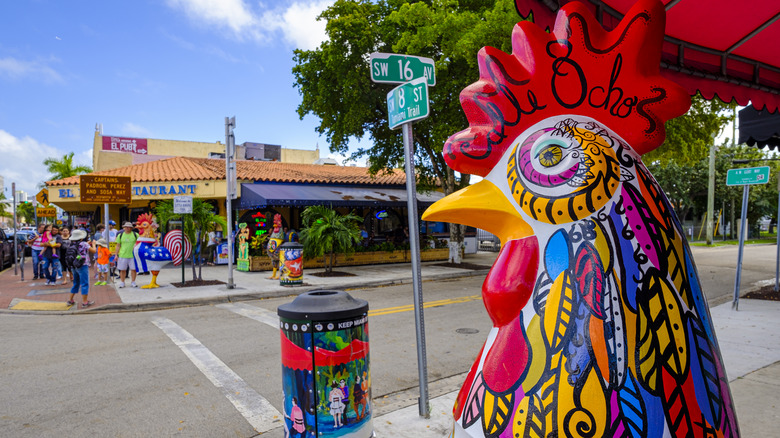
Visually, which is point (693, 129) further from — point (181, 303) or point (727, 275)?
point (181, 303)

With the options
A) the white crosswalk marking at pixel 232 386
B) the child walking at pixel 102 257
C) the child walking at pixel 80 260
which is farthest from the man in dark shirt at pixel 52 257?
the white crosswalk marking at pixel 232 386

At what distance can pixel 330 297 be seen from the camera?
300 cm

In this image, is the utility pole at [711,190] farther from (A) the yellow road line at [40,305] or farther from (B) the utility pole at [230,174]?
(A) the yellow road line at [40,305]

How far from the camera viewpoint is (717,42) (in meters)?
4.18

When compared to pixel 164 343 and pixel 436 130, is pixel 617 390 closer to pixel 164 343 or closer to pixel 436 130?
pixel 164 343

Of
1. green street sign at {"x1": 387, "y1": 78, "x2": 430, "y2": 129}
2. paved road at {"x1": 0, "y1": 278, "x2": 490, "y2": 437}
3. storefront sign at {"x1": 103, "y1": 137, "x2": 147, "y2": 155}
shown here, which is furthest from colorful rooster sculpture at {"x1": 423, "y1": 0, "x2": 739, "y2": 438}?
storefront sign at {"x1": 103, "y1": 137, "x2": 147, "y2": 155}

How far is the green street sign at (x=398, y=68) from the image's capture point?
3.72 meters

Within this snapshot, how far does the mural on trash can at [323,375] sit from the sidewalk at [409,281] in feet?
2.45

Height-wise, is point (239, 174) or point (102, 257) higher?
point (239, 174)

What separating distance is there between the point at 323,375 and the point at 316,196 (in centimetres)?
1480

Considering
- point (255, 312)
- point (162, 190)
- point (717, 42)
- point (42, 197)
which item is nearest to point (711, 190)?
point (717, 42)

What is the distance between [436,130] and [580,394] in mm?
11783

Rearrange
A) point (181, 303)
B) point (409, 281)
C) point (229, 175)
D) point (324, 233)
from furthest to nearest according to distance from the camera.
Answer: point (324, 233) < point (409, 281) < point (229, 175) < point (181, 303)

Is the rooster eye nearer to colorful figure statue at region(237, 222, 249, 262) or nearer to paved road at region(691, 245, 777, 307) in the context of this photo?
paved road at region(691, 245, 777, 307)
